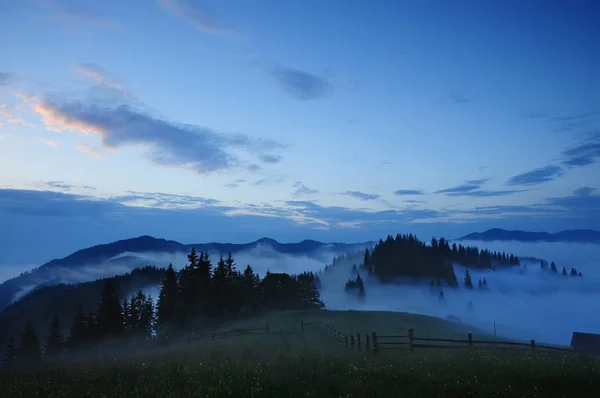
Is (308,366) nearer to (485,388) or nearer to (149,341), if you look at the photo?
(485,388)

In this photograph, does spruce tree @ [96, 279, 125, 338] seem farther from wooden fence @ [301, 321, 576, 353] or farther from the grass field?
the grass field

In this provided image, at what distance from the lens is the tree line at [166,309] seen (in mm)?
75438

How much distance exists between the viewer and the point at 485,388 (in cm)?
1695

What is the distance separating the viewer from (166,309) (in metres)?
84.5

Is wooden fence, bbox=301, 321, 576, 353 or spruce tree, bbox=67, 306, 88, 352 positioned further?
spruce tree, bbox=67, 306, 88, 352

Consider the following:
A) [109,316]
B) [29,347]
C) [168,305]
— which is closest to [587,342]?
[168,305]

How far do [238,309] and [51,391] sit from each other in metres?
76.4

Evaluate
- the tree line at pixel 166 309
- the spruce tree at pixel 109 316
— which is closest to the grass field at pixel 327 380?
the tree line at pixel 166 309

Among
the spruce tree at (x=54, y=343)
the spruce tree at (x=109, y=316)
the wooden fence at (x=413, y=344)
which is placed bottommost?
the spruce tree at (x=54, y=343)

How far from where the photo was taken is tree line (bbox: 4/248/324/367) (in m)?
75.4

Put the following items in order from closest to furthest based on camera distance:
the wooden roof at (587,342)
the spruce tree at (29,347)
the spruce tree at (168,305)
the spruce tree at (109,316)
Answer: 1. the wooden roof at (587,342)
2. the spruce tree at (29,347)
3. the spruce tree at (109,316)
4. the spruce tree at (168,305)

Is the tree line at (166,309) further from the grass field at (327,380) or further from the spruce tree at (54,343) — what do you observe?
the grass field at (327,380)

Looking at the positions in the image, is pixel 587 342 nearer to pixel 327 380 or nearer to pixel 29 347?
pixel 327 380

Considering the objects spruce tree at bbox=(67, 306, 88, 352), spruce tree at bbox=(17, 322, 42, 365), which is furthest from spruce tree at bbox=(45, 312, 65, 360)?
spruce tree at bbox=(67, 306, 88, 352)
